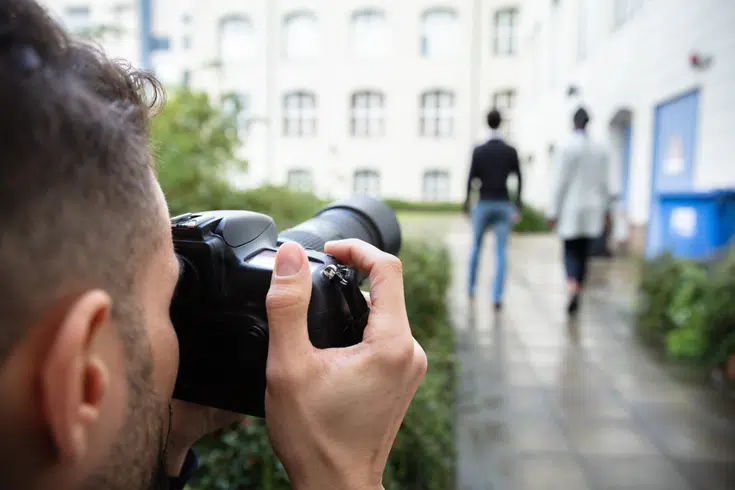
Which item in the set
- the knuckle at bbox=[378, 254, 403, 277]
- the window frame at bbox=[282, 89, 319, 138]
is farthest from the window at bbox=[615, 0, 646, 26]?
the window frame at bbox=[282, 89, 319, 138]

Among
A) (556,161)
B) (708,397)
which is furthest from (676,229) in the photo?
(708,397)

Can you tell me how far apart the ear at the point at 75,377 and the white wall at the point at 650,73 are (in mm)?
6662

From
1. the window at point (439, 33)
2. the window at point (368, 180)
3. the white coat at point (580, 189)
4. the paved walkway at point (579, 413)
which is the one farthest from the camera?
the window at point (368, 180)

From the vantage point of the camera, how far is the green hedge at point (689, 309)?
4.07m

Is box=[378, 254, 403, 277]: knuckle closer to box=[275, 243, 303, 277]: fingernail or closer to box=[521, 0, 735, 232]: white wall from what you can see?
box=[275, 243, 303, 277]: fingernail

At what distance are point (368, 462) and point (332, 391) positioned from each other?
134 millimetres

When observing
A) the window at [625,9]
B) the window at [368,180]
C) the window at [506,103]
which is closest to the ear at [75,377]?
the window at [625,9]

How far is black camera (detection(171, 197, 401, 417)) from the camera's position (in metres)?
0.98

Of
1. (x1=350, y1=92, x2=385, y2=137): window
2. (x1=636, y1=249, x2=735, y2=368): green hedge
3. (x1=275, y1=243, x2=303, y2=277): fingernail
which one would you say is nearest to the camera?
(x1=275, y1=243, x2=303, y2=277): fingernail

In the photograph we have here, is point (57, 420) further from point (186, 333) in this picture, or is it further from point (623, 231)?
point (623, 231)

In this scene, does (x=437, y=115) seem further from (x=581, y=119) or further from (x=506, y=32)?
(x=581, y=119)

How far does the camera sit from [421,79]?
80.8 feet

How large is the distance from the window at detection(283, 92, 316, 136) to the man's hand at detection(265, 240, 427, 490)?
2462cm

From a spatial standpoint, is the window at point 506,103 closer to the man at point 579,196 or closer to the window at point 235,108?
the window at point 235,108
